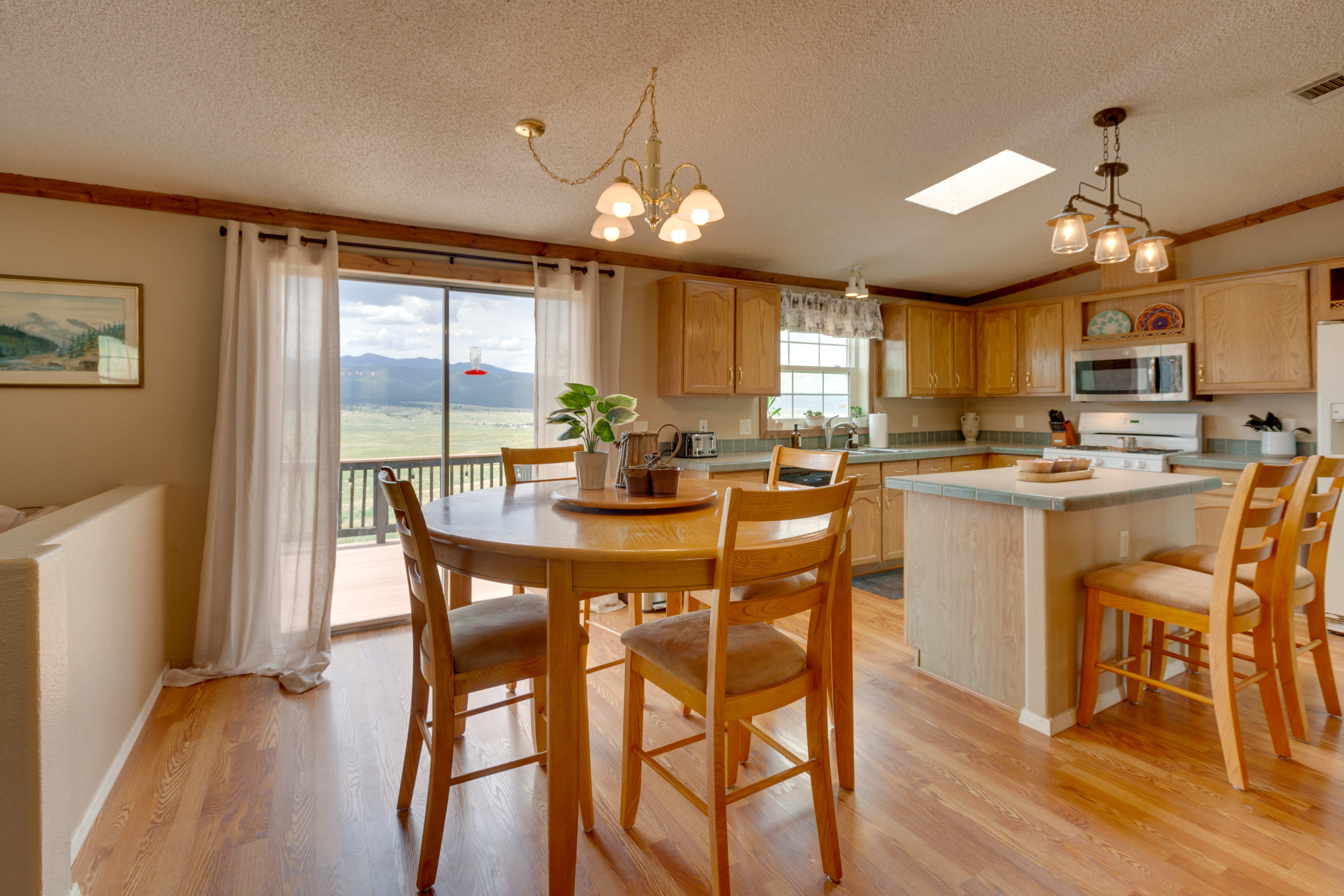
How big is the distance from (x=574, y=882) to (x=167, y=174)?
302cm

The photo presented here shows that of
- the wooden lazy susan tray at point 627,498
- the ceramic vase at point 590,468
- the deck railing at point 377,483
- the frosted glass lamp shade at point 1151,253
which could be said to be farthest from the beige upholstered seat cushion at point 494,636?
the frosted glass lamp shade at point 1151,253

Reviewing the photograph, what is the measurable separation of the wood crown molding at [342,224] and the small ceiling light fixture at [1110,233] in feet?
6.40

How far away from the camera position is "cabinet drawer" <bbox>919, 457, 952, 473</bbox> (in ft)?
14.9

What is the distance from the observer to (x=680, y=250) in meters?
4.02

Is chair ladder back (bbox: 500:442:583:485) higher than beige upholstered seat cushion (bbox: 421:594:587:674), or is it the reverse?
chair ladder back (bbox: 500:442:583:485)

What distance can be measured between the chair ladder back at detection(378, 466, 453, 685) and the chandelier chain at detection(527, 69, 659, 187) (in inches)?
52.5

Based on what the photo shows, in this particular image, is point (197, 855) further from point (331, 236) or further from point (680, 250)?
point (680, 250)

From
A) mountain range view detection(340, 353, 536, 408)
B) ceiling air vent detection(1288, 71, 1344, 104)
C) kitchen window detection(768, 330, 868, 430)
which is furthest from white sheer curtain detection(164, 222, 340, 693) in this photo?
ceiling air vent detection(1288, 71, 1344, 104)

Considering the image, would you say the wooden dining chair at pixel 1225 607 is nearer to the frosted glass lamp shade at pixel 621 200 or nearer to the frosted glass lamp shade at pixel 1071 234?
the frosted glass lamp shade at pixel 1071 234

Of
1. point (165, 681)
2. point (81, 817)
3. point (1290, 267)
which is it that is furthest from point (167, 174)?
point (1290, 267)

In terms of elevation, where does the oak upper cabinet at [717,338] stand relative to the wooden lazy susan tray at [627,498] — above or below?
above

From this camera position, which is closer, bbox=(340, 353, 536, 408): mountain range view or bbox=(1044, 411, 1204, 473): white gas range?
bbox=(340, 353, 536, 408): mountain range view

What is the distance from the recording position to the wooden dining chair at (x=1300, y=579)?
2.06m

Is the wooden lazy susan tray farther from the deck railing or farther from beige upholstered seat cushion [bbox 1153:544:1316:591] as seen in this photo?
the deck railing
